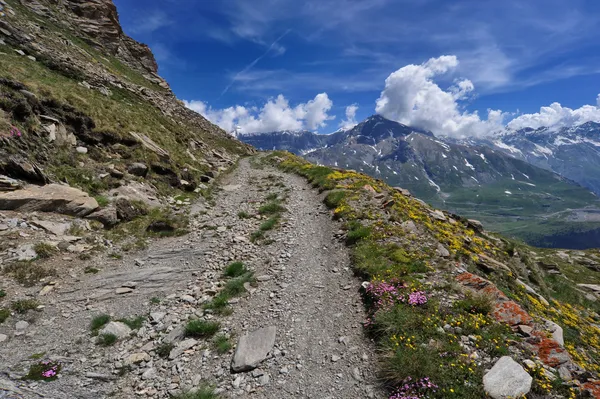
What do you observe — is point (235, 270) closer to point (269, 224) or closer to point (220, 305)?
point (220, 305)

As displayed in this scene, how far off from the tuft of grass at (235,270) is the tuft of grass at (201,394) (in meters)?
6.04

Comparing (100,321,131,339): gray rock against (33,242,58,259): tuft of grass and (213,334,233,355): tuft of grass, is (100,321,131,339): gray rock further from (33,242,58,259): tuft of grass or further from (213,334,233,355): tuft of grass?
(33,242,58,259): tuft of grass

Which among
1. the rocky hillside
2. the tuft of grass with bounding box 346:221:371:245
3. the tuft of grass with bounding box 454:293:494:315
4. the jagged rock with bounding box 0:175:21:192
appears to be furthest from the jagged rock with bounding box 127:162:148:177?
the tuft of grass with bounding box 454:293:494:315

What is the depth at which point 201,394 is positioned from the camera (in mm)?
7887

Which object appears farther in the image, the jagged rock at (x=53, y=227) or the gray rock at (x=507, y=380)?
the jagged rock at (x=53, y=227)

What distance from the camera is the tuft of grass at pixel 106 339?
9.91 metres

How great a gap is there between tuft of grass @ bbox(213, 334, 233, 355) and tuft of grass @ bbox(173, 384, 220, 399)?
1.35 meters

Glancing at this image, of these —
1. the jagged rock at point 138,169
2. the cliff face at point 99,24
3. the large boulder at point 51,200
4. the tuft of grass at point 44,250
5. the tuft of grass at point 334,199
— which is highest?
the cliff face at point 99,24

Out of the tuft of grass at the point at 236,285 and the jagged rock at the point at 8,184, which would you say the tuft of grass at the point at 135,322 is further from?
the jagged rock at the point at 8,184

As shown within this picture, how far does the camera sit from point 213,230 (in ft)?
62.1

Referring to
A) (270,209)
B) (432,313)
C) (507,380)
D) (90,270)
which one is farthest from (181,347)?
(270,209)

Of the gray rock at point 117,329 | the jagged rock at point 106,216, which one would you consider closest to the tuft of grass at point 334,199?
the jagged rock at point 106,216

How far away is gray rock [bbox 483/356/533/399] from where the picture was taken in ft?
22.9

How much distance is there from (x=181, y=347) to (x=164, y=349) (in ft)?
1.85
